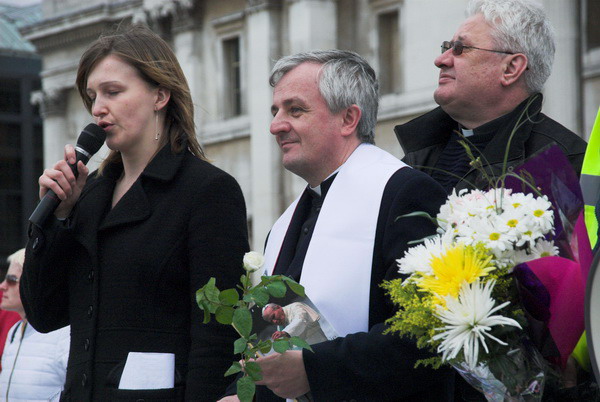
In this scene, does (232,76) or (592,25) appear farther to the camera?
(232,76)

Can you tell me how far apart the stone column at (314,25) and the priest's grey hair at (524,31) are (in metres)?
17.2

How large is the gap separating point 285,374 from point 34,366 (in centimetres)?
389

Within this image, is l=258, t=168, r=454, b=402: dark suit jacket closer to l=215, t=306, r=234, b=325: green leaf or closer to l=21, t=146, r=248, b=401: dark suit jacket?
l=215, t=306, r=234, b=325: green leaf

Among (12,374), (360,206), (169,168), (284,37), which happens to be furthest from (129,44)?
(284,37)

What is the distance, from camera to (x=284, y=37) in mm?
22797

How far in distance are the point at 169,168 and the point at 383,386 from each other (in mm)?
1232

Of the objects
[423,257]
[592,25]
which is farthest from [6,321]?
[592,25]

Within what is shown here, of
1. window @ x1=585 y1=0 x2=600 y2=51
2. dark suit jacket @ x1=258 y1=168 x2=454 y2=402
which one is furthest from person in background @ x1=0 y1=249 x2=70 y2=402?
window @ x1=585 y1=0 x2=600 y2=51

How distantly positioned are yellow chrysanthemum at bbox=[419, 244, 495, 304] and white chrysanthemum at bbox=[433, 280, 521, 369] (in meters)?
0.02

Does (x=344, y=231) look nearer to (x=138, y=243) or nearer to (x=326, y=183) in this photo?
(x=326, y=183)

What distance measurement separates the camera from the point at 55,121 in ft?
96.7

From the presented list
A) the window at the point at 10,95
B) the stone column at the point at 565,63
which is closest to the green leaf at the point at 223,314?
the stone column at the point at 565,63

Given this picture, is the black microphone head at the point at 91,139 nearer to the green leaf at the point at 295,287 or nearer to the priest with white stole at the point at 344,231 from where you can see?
the priest with white stole at the point at 344,231

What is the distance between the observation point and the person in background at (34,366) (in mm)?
6828
